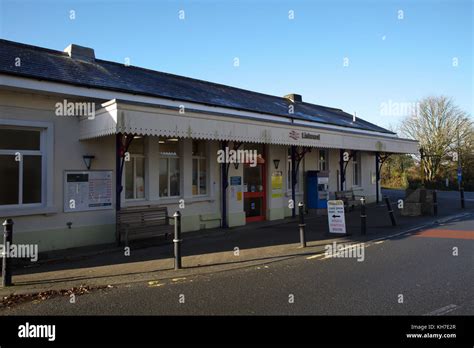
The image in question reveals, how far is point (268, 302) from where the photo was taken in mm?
5457

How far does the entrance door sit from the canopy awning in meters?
1.97

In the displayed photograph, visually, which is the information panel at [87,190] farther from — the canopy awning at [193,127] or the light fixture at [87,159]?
the canopy awning at [193,127]

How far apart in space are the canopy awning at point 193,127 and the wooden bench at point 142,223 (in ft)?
7.62

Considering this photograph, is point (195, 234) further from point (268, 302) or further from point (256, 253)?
point (268, 302)

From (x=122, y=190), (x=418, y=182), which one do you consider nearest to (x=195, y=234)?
(x=122, y=190)

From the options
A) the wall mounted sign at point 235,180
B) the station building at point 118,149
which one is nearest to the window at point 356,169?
the station building at point 118,149

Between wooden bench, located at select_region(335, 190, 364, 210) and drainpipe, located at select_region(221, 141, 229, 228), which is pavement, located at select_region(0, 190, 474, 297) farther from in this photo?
wooden bench, located at select_region(335, 190, 364, 210)

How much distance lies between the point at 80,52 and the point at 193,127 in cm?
565

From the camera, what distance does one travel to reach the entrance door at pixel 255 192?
14641 mm

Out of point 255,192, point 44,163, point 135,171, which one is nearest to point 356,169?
point 255,192

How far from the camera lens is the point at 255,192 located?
48.7 ft

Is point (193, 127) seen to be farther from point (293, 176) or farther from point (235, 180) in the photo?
point (293, 176)

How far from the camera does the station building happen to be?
929 cm
